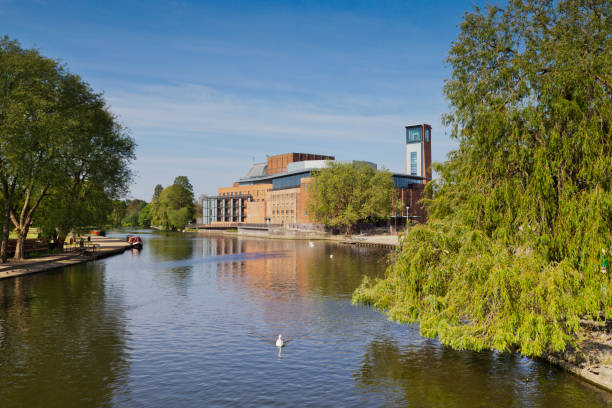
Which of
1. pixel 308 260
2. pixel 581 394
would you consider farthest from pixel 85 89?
pixel 581 394

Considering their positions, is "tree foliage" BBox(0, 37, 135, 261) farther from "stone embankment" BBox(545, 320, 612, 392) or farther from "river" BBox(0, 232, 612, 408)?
"stone embankment" BBox(545, 320, 612, 392)

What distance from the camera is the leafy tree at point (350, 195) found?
127m

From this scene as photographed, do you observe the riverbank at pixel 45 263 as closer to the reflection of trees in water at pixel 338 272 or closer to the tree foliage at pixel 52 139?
the tree foliage at pixel 52 139

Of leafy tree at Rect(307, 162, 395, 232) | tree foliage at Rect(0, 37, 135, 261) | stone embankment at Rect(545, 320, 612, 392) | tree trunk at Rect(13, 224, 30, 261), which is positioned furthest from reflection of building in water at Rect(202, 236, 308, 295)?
leafy tree at Rect(307, 162, 395, 232)

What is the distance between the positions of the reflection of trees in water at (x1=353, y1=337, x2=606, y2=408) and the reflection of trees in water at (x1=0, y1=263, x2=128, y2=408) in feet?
35.1

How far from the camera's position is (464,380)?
20.0m

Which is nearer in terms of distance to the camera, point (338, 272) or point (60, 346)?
point (60, 346)

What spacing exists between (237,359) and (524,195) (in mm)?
14300

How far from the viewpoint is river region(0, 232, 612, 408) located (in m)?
18.4

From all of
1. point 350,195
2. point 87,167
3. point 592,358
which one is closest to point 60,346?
point 592,358

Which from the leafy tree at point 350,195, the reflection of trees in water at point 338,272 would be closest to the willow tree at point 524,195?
the reflection of trees in water at point 338,272

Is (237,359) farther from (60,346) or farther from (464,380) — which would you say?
(464,380)

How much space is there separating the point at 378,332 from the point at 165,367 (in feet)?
38.0

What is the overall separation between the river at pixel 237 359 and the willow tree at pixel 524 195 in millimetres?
2333
